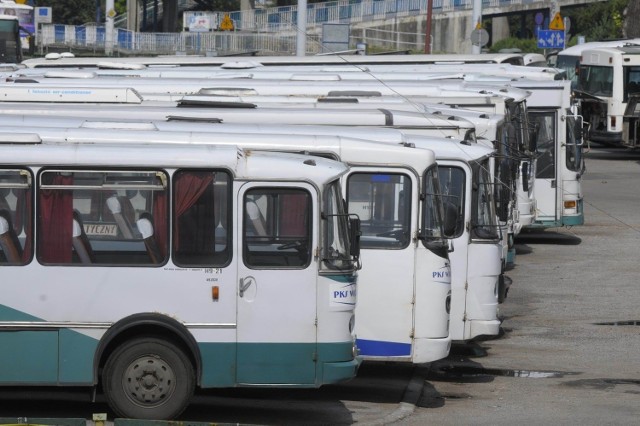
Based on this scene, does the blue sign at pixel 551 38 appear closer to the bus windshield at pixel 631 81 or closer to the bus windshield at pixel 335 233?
the bus windshield at pixel 631 81

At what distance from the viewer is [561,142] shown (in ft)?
74.4

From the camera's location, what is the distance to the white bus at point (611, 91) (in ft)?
129

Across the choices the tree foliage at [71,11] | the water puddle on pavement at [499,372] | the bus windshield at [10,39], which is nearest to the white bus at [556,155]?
the water puddle on pavement at [499,372]

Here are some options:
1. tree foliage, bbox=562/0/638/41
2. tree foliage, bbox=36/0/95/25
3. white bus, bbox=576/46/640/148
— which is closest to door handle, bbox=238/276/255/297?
white bus, bbox=576/46/640/148

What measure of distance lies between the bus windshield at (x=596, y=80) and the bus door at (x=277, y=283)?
103 ft

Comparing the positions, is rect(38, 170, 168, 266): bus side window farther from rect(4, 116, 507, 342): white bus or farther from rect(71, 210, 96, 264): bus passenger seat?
rect(4, 116, 507, 342): white bus

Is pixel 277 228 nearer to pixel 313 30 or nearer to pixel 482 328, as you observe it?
pixel 482 328

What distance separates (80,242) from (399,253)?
3003 mm

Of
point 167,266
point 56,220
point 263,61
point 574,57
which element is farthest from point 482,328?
point 574,57

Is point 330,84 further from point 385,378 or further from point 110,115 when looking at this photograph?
point 385,378

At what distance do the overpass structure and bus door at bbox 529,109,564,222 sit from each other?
104 ft

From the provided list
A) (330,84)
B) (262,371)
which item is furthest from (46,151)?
(330,84)

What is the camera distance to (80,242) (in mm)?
9961

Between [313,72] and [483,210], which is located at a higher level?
[313,72]
